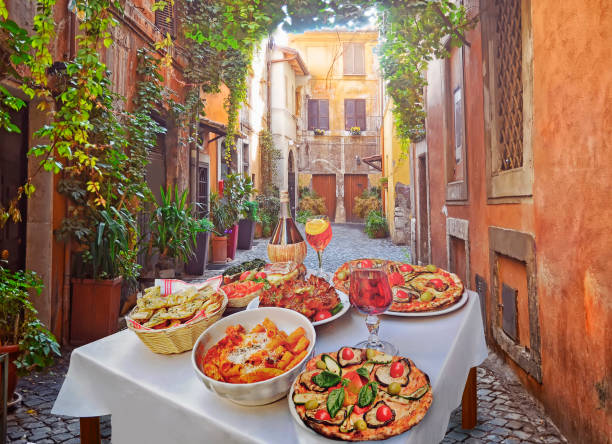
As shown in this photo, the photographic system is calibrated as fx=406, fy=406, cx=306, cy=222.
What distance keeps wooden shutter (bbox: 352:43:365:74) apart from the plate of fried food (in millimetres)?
19896

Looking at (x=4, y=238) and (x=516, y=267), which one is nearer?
(x=516, y=267)

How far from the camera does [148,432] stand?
1.10 m

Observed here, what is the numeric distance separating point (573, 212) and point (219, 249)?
673 centimetres

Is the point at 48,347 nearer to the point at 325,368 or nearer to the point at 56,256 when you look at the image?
the point at 56,256

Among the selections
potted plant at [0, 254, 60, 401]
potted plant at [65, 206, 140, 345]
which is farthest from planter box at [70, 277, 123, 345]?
potted plant at [0, 254, 60, 401]

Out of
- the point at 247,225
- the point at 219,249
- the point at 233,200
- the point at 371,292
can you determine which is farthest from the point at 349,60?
the point at 371,292

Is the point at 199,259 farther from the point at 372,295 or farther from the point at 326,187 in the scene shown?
the point at 326,187

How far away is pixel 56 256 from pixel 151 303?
2865 mm

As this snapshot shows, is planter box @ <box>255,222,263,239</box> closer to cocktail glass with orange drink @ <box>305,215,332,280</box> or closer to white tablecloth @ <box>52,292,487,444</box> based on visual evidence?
cocktail glass with orange drink @ <box>305,215,332,280</box>

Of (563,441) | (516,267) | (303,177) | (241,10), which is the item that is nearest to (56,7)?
(241,10)

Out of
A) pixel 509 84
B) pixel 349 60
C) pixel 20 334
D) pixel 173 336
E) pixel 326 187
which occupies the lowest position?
pixel 20 334

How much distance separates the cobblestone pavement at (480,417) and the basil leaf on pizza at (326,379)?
161 cm

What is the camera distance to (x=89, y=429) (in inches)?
56.3

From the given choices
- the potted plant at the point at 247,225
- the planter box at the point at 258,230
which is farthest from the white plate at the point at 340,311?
the planter box at the point at 258,230
